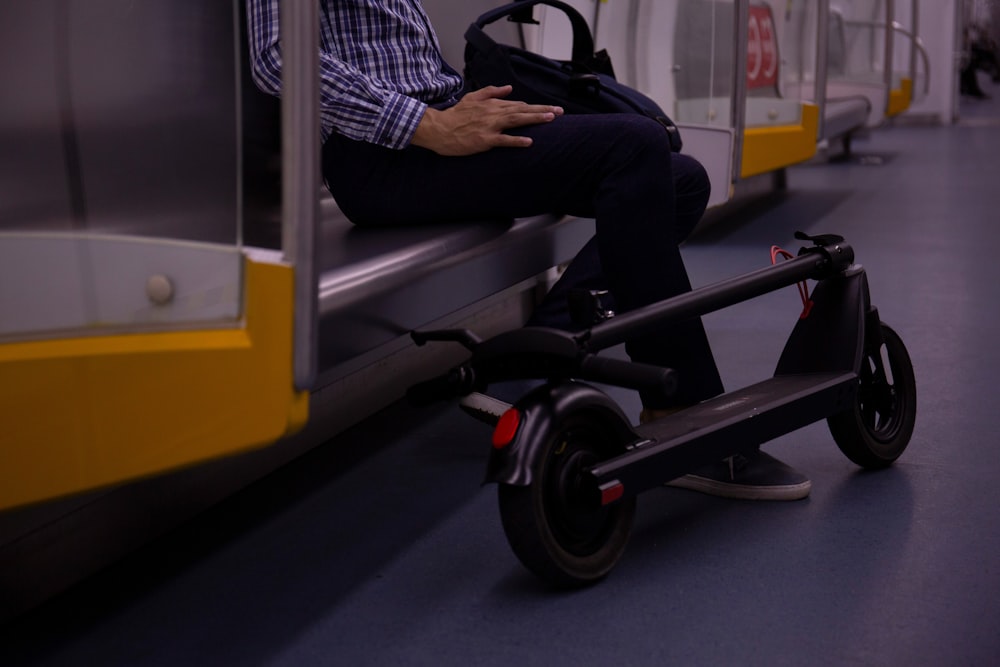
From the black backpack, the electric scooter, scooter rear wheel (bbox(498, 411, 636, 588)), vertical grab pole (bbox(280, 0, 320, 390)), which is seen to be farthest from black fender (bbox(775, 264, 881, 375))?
vertical grab pole (bbox(280, 0, 320, 390))

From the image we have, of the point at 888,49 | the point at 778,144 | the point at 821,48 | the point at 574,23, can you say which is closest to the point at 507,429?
the point at 574,23

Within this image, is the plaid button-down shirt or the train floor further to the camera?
the plaid button-down shirt

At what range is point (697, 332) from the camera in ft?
6.51

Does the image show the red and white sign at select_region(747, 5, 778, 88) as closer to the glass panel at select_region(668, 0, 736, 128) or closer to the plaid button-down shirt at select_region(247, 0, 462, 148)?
the glass panel at select_region(668, 0, 736, 128)

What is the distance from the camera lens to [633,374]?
158 cm

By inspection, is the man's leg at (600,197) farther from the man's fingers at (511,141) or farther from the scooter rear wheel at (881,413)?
the scooter rear wheel at (881,413)

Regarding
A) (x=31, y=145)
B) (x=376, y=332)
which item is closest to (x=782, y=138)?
(x=376, y=332)

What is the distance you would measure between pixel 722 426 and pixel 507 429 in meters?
0.38

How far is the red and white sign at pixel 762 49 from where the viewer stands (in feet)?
17.0

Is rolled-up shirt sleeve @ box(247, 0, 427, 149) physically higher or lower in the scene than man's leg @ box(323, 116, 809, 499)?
higher

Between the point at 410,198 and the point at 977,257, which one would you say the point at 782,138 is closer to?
the point at 977,257

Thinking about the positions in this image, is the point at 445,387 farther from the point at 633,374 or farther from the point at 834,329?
the point at 834,329

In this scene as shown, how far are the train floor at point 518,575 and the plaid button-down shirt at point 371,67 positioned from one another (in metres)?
0.65

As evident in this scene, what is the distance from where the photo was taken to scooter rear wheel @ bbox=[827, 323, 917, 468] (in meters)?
2.11
